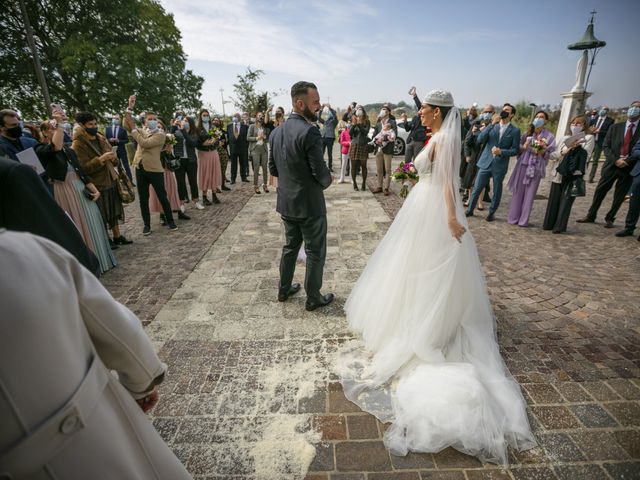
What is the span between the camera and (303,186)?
3572 millimetres

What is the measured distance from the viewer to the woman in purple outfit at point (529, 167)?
21.9 ft

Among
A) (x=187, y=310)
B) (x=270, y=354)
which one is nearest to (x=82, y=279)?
(x=270, y=354)

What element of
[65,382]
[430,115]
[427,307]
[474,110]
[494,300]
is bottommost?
[494,300]

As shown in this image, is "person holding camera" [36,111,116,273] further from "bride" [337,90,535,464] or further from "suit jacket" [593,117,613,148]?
"suit jacket" [593,117,613,148]

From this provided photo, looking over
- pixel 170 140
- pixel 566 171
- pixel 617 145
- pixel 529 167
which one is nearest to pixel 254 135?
pixel 170 140

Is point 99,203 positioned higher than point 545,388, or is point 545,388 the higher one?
point 99,203

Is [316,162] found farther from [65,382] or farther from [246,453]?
[65,382]

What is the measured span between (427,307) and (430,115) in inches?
69.6

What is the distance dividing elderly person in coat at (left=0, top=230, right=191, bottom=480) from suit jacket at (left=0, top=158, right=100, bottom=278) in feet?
2.76

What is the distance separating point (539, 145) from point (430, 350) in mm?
5752

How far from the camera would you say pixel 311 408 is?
263cm

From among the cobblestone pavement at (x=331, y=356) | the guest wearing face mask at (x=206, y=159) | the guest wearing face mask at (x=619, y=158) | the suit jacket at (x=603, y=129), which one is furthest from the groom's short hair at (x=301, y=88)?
the suit jacket at (x=603, y=129)

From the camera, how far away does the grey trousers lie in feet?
12.2

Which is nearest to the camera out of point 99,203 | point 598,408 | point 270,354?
point 598,408
